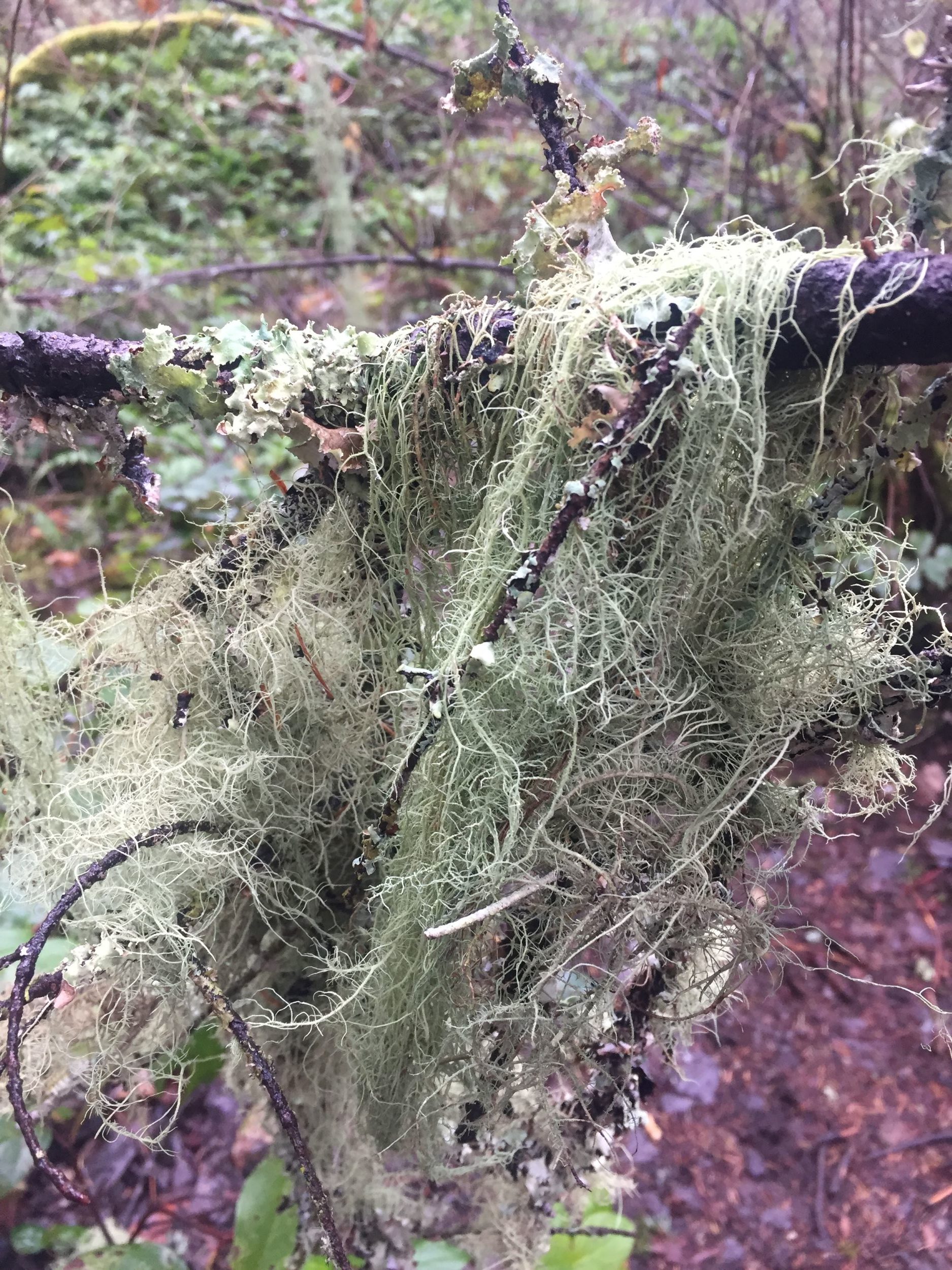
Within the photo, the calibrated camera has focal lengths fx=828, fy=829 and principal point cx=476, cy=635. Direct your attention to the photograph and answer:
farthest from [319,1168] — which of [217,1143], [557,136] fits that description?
[557,136]

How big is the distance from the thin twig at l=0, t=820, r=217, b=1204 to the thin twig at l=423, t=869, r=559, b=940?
0.72 feet

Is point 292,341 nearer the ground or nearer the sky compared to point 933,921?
nearer the sky

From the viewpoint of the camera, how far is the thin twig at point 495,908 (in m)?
0.48

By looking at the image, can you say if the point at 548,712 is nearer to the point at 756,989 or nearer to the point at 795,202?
the point at 756,989

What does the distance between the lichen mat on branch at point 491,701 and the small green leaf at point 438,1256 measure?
275mm

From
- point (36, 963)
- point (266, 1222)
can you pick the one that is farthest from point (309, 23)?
point (266, 1222)

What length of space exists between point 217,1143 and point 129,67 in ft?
11.7

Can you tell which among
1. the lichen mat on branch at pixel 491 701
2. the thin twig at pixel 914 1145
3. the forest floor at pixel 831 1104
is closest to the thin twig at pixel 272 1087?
the lichen mat on branch at pixel 491 701

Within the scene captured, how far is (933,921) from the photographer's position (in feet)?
5.29

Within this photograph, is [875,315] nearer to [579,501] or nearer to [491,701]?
[579,501]

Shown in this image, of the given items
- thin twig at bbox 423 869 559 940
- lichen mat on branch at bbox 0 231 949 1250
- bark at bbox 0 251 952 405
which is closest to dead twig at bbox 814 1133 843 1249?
lichen mat on branch at bbox 0 231 949 1250

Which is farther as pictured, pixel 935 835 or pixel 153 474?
pixel 935 835

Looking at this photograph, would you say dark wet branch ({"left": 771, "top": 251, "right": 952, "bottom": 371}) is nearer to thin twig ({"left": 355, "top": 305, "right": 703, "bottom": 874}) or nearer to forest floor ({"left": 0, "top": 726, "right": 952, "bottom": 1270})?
thin twig ({"left": 355, "top": 305, "right": 703, "bottom": 874})

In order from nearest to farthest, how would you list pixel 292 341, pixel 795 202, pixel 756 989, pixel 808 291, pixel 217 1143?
pixel 808 291 → pixel 292 341 → pixel 217 1143 → pixel 756 989 → pixel 795 202
